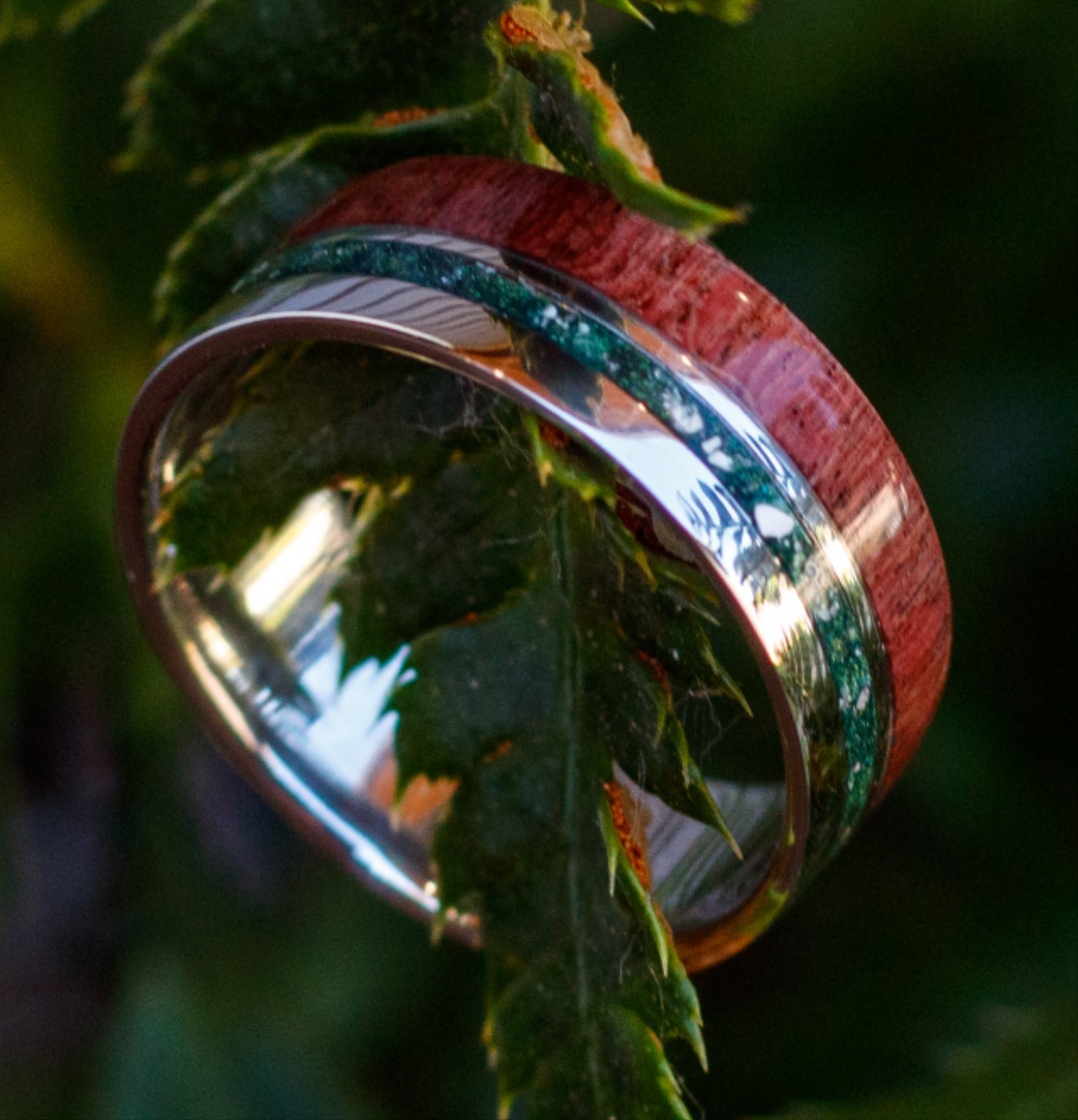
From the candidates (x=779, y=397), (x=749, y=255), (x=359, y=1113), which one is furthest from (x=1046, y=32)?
(x=359, y=1113)

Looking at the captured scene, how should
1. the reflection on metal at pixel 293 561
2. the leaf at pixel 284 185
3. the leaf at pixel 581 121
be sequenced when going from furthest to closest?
the reflection on metal at pixel 293 561 < the leaf at pixel 284 185 < the leaf at pixel 581 121

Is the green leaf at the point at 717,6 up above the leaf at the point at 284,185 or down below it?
below

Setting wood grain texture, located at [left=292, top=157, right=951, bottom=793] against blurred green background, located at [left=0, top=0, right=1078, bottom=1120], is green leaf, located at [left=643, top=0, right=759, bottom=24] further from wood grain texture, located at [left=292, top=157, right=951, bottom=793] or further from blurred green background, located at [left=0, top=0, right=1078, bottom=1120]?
blurred green background, located at [left=0, top=0, right=1078, bottom=1120]

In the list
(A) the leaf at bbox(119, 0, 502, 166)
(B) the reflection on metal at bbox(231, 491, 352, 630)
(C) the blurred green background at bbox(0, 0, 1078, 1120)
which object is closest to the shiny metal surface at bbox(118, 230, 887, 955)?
(B) the reflection on metal at bbox(231, 491, 352, 630)

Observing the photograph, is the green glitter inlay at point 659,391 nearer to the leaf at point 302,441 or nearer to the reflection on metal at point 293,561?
the leaf at point 302,441

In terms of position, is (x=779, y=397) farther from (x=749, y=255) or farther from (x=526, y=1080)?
(x=749, y=255)

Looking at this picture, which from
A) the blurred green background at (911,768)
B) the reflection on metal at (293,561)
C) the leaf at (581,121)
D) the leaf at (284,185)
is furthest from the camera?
the blurred green background at (911,768)

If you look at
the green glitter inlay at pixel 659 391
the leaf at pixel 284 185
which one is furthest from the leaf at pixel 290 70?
the green glitter inlay at pixel 659 391

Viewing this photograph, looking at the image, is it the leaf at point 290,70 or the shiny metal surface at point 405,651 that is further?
the leaf at point 290,70
